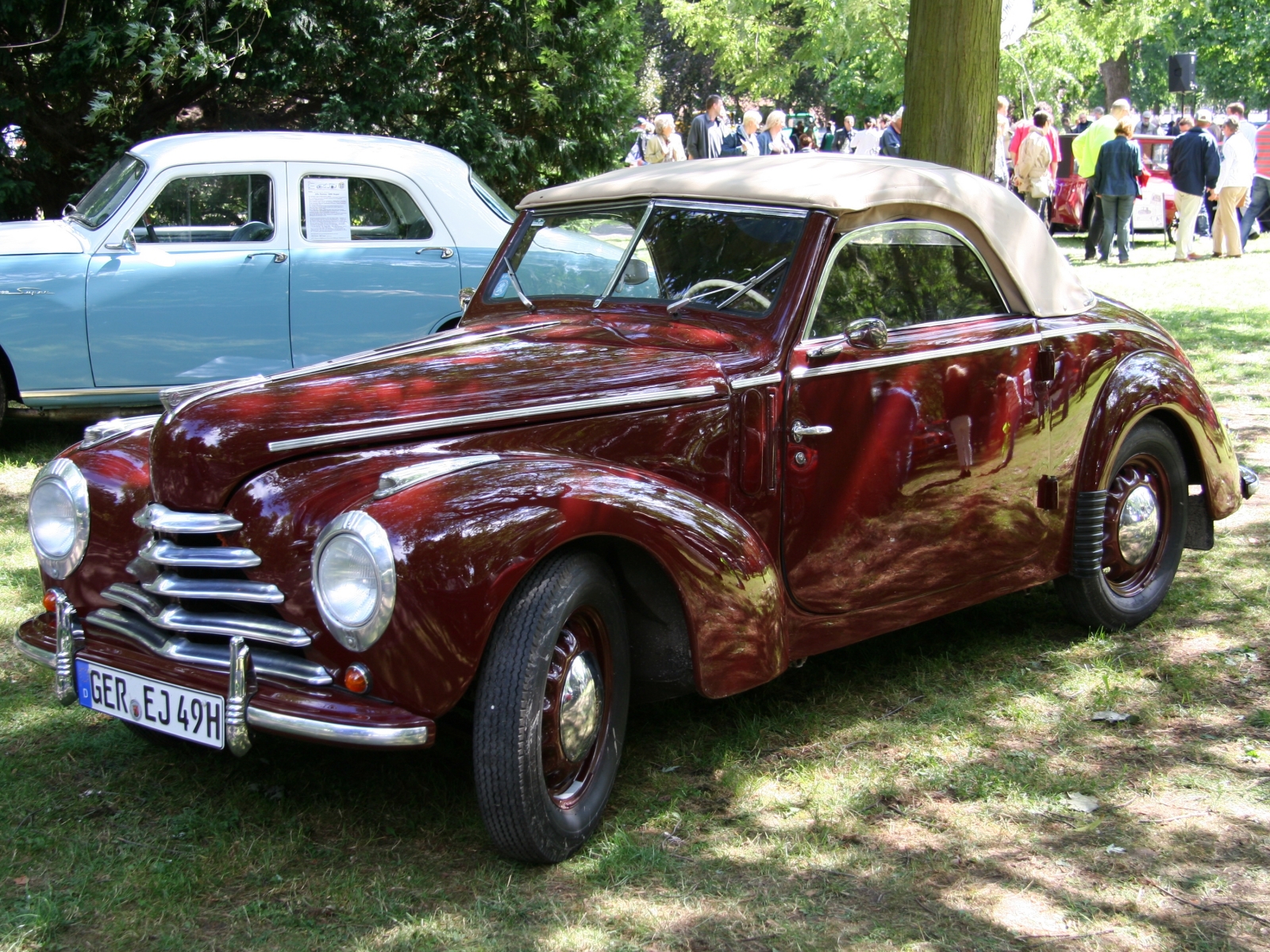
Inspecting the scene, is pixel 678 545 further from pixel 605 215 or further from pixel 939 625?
pixel 939 625

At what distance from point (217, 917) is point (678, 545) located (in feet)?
4.68

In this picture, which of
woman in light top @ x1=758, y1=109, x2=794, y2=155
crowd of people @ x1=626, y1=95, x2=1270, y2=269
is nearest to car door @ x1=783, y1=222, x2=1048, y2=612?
crowd of people @ x1=626, y1=95, x2=1270, y2=269

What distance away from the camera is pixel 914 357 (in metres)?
3.96

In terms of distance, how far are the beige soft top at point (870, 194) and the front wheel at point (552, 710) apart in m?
1.44

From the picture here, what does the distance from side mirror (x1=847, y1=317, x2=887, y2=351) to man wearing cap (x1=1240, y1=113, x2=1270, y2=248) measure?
13.9 m

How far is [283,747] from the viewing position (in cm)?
380

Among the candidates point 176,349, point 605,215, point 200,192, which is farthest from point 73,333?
point 605,215

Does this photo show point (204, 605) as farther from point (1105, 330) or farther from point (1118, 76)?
point (1118, 76)

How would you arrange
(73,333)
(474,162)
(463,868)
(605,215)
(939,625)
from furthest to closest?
(474,162) < (73,333) < (939,625) < (605,215) < (463,868)

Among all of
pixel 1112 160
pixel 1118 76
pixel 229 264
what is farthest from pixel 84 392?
pixel 1118 76

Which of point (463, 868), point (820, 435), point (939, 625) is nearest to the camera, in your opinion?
point (463, 868)

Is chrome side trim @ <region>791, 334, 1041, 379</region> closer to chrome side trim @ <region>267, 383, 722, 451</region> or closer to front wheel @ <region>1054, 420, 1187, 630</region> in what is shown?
chrome side trim @ <region>267, 383, 722, 451</region>

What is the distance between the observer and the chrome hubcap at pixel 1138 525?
4.71 meters

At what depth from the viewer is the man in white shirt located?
50.0 ft
